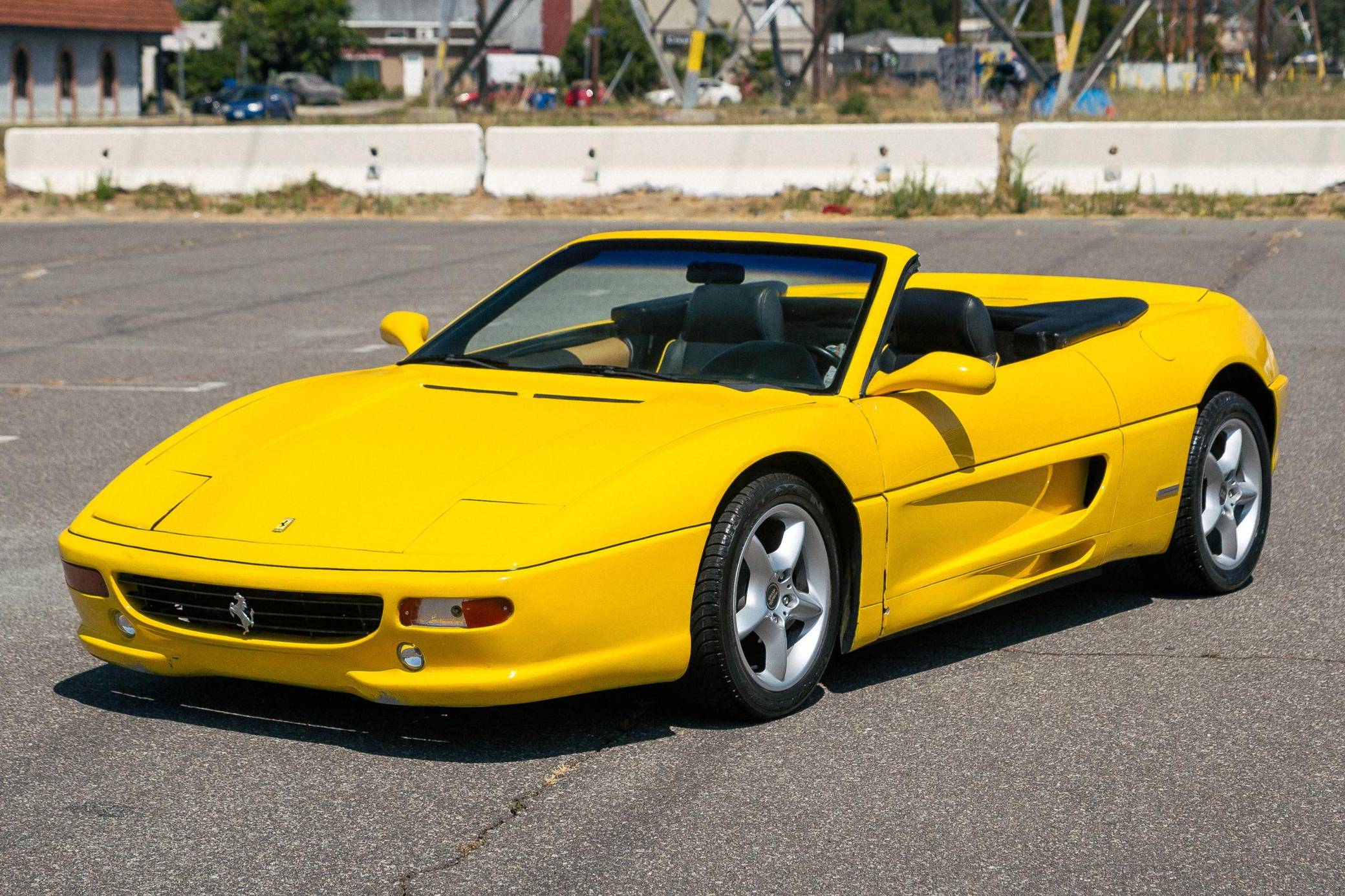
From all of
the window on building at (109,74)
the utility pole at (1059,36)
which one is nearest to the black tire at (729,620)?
the utility pole at (1059,36)

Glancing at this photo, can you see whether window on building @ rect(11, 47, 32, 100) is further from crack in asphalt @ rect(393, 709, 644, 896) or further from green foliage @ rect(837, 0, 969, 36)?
green foliage @ rect(837, 0, 969, 36)

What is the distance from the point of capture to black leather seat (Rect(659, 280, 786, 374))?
5141 millimetres

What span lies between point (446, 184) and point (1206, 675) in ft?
56.3

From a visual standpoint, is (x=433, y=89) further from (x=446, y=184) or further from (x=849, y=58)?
(x=849, y=58)

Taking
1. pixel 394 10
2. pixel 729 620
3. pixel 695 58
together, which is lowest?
pixel 729 620

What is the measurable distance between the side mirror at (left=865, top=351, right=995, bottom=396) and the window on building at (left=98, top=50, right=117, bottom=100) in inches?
2563

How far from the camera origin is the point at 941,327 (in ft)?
17.7

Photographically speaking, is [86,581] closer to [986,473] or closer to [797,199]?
[986,473]

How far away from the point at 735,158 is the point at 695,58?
7.87 m

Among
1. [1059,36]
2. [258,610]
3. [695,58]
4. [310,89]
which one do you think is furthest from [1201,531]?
[310,89]

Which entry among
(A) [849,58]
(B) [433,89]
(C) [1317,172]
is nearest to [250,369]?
(C) [1317,172]

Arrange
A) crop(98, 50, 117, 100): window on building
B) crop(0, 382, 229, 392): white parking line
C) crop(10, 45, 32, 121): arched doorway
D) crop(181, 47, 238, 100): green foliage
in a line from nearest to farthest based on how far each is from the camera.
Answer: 1. crop(0, 382, 229, 392): white parking line
2. crop(10, 45, 32, 121): arched doorway
3. crop(98, 50, 117, 100): window on building
4. crop(181, 47, 238, 100): green foliage

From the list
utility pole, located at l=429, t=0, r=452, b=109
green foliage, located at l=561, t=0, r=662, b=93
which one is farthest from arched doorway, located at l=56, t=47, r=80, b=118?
utility pole, located at l=429, t=0, r=452, b=109

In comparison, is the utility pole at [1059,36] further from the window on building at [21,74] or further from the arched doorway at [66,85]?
the arched doorway at [66,85]
